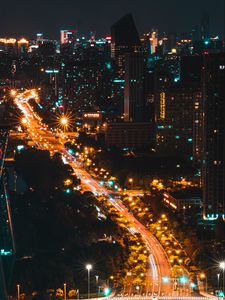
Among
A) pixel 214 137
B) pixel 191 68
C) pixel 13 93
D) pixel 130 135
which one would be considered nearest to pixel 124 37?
pixel 13 93

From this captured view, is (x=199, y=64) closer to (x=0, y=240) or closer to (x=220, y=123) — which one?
(x=220, y=123)

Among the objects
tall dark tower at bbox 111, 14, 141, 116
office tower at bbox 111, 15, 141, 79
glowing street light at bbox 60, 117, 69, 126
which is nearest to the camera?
glowing street light at bbox 60, 117, 69, 126

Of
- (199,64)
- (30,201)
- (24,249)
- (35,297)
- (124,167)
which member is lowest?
(35,297)

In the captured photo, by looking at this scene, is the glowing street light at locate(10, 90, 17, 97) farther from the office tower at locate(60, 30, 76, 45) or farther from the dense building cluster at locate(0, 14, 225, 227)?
the office tower at locate(60, 30, 76, 45)

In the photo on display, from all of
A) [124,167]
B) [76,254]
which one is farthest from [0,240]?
[124,167]

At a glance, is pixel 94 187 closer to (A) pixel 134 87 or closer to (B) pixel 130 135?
(B) pixel 130 135

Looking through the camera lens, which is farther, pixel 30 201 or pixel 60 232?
pixel 30 201

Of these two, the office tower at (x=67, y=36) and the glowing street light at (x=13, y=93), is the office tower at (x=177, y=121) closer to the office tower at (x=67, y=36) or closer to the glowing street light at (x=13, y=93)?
the glowing street light at (x=13, y=93)

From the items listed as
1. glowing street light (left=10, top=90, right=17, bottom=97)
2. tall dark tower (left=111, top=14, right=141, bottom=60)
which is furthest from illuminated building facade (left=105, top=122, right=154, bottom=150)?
glowing street light (left=10, top=90, right=17, bottom=97)
